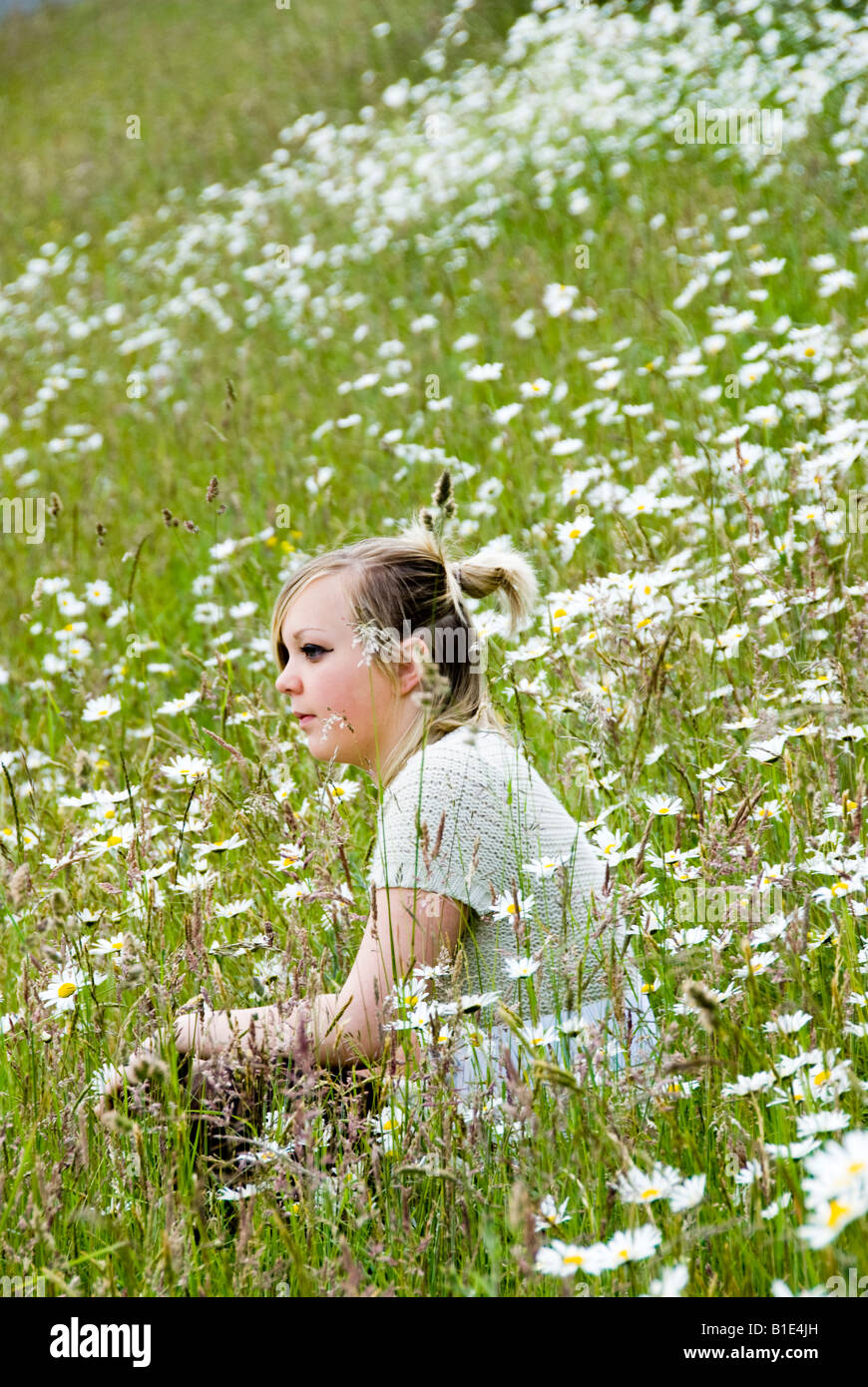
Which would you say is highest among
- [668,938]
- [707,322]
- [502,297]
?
[502,297]

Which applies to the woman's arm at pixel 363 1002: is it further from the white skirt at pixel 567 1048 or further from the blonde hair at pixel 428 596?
the blonde hair at pixel 428 596

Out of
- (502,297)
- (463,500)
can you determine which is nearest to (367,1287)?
(463,500)

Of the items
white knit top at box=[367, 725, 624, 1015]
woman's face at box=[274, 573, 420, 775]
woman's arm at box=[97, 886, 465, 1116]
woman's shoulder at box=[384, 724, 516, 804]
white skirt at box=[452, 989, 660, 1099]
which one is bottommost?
white skirt at box=[452, 989, 660, 1099]

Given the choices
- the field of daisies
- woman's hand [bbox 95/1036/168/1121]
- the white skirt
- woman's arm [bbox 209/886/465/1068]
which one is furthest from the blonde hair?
woman's hand [bbox 95/1036/168/1121]

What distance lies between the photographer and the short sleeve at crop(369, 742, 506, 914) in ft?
7.23

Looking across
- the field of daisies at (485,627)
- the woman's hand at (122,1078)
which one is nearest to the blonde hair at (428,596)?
the field of daisies at (485,627)

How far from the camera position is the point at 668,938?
2.07 m

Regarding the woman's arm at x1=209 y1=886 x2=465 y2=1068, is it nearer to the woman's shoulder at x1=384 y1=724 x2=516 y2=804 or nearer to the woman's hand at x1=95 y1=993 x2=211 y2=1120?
the woman's hand at x1=95 y1=993 x2=211 y2=1120

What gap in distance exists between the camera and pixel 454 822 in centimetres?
227

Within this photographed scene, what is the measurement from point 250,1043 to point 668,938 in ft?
2.18

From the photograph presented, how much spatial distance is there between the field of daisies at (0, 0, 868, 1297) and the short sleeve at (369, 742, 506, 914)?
146 mm

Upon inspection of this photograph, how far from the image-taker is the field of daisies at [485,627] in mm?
1659

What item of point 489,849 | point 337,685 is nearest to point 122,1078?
point 489,849

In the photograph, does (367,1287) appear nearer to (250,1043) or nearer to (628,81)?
(250,1043)
